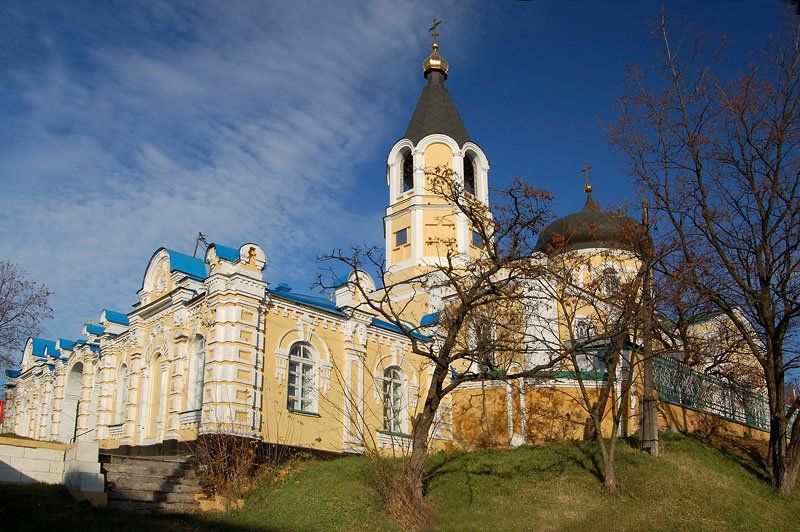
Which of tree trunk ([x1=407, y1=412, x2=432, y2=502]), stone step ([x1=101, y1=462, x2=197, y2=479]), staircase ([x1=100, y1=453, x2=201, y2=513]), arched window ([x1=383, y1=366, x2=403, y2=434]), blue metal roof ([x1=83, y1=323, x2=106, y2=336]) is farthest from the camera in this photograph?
blue metal roof ([x1=83, y1=323, x2=106, y2=336])

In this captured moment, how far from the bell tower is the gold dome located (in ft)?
6.38

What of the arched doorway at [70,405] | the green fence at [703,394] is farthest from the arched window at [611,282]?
the arched doorway at [70,405]

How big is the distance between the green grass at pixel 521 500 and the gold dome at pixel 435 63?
17697 mm

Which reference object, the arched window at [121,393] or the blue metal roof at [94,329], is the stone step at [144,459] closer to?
the arched window at [121,393]

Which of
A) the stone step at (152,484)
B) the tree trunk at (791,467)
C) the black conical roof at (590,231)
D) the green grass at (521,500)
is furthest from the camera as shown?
the black conical roof at (590,231)

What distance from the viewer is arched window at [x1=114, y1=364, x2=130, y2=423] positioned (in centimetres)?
2117

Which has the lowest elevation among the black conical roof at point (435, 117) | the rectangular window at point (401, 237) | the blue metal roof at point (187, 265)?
the blue metal roof at point (187, 265)

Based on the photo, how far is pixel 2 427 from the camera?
3225 centimetres

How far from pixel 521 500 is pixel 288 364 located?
7.38m

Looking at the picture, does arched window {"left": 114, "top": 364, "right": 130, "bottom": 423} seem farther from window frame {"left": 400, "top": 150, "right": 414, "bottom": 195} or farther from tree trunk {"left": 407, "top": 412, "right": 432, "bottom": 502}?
tree trunk {"left": 407, "top": 412, "right": 432, "bottom": 502}

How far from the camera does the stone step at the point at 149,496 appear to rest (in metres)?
13.4

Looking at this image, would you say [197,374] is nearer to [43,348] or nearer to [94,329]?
[94,329]

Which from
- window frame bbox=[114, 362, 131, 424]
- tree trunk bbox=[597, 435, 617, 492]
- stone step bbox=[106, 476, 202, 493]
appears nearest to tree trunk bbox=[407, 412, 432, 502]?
tree trunk bbox=[597, 435, 617, 492]

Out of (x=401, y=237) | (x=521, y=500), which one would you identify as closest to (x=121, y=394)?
(x=401, y=237)
